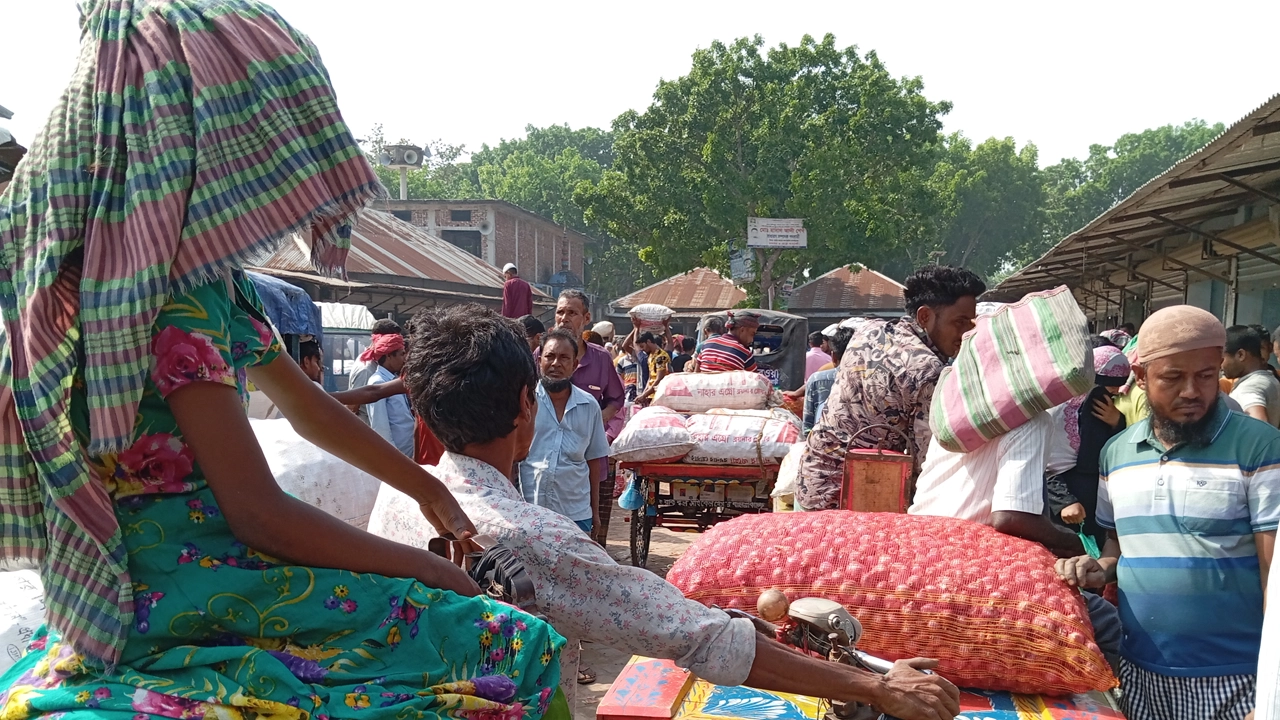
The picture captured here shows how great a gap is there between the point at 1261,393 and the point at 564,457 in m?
4.25

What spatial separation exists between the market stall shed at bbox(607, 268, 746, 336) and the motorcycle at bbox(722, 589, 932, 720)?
1227 inches

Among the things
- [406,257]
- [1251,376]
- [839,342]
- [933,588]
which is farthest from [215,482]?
[406,257]

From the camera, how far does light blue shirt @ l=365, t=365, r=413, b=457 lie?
→ 5.62m

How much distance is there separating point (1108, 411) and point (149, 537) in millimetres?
4284

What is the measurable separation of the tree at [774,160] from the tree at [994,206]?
2073 centimetres

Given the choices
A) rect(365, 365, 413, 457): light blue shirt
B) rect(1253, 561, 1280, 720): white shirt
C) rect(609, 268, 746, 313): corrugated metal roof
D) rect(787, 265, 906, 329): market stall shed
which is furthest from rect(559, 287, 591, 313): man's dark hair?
rect(609, 268, 746, 313): corrugated metal roof

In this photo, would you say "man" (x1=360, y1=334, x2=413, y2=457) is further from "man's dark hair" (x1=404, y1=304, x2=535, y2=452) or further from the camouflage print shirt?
"man's dark hair" (x1=404, y1=304, x2=535, y2=452)

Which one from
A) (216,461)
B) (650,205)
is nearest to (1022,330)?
(216,461)

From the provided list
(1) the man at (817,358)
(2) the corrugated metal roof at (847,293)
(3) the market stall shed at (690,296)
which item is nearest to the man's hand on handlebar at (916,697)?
(1) the man at (817,358)

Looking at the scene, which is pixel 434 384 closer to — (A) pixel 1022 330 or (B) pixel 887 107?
(A) pixel 1022 330

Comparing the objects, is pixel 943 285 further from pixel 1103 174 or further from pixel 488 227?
pixel 1103 174

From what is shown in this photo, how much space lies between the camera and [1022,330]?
2865 mm

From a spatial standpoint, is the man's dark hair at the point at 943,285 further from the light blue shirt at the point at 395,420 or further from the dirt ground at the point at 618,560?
the light blue shirt at the point at 395,420

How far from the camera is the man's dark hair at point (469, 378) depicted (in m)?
1.94
